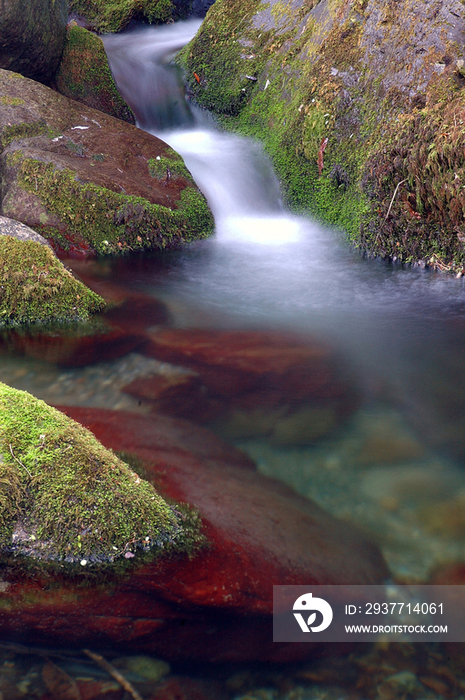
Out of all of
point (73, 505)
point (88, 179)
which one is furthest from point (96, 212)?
point (73, 505)

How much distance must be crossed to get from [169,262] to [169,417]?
4.07 m

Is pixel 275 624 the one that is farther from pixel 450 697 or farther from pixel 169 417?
pixel 169 417

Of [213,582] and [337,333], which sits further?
[337,333]

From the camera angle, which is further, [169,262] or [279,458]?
[169,262]

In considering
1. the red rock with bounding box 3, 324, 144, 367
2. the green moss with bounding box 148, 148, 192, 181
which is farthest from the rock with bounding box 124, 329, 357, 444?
the green moss with bounding box 148, 148, 192, 181

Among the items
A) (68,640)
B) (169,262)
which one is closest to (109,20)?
(169,262)

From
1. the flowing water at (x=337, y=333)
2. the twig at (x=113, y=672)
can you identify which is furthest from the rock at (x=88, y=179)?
the twig at (x=113, y=672)

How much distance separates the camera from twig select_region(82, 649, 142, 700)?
90.3 inches

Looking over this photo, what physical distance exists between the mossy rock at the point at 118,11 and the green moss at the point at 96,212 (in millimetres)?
9334

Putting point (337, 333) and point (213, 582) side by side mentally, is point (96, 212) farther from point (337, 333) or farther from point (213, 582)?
point (213, 582)

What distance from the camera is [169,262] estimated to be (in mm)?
7852

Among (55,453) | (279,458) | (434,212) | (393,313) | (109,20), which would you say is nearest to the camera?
(55,453)

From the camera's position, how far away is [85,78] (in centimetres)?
1116

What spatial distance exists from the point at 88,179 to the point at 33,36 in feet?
13.1
